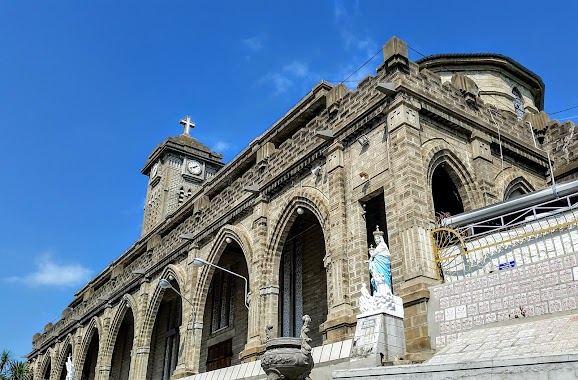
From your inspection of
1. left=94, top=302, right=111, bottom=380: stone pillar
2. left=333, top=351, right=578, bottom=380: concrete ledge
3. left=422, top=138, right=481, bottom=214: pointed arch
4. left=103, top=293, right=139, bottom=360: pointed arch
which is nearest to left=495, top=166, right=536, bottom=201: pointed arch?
left=422, top=138, right=481, bottom=214: pointed arch

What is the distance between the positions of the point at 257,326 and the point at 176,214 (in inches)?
372

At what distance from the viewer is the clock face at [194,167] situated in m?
39.7

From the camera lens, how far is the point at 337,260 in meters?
13.4

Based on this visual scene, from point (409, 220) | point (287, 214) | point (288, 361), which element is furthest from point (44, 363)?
point (288, 361)

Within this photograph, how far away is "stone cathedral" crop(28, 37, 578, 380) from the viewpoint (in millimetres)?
12633

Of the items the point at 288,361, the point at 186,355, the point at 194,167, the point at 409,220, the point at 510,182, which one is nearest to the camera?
the point at 288,361

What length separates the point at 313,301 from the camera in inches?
710

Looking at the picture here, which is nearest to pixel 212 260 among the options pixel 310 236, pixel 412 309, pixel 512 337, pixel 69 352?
pixel 310 236

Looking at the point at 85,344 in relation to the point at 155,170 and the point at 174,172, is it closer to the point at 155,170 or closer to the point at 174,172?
the point at 174,172

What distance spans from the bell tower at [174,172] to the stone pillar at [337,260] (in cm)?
2477

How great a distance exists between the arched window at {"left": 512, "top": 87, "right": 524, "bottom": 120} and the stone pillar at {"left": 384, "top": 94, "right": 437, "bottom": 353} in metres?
10.8

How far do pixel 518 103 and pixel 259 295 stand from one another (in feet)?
45.2

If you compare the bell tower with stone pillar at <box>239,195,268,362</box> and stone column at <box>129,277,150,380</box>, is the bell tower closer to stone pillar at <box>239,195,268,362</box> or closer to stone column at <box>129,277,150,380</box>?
stone column at <box>129,277,150,380</box>

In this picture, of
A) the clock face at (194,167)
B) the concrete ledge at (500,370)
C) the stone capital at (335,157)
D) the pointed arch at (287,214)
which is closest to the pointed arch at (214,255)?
the pointed arch at (287,214)
